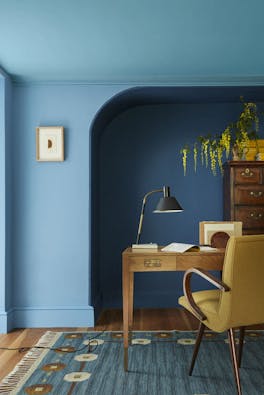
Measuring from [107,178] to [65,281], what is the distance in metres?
1.37

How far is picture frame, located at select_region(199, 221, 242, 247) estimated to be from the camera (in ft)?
10.3

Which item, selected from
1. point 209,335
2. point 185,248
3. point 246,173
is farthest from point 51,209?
point 246,173

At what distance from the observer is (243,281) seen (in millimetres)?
2420

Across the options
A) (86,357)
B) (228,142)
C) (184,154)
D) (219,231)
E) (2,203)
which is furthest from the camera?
(184,154)

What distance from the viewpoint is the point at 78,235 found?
13.5ft

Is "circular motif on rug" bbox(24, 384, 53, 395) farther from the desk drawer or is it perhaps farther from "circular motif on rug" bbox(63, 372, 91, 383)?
the desk drawer

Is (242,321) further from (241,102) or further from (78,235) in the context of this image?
(241,102)

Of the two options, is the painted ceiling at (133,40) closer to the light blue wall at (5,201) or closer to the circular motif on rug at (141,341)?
the light blue wall at (5,201)

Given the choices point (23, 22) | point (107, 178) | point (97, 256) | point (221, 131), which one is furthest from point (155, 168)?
point (23, 22)

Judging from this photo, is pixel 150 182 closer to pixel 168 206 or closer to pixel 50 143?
pixel 50 143

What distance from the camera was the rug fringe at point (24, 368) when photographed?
102 inches

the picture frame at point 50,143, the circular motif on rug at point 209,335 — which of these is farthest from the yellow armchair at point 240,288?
the picture frame at point 50,143

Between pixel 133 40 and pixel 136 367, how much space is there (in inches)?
96.6

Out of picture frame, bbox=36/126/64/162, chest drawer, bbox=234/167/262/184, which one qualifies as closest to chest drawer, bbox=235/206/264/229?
chest drawer, bbox=234/167/262/184
